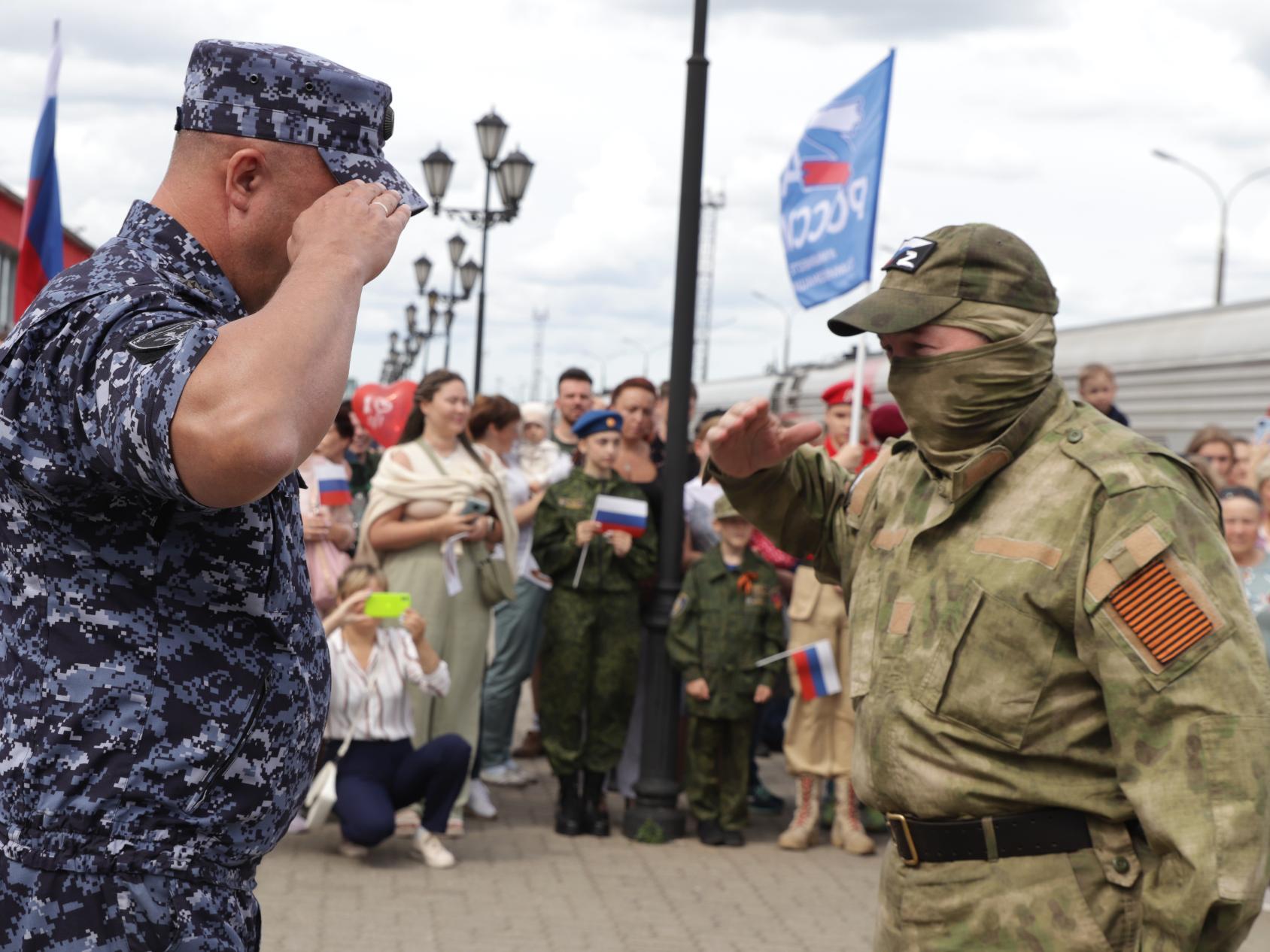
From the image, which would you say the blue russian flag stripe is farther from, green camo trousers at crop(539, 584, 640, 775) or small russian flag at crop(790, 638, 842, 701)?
green camo trousers at crop(539, 584, 640, 775)

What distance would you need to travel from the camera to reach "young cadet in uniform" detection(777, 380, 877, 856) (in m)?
8.34

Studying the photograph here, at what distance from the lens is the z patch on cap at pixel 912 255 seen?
3.24 metres

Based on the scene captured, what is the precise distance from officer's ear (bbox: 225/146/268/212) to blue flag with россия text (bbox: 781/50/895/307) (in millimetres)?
7726

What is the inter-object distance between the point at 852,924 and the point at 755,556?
221 centimetres

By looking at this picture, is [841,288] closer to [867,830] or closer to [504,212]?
[867,830]

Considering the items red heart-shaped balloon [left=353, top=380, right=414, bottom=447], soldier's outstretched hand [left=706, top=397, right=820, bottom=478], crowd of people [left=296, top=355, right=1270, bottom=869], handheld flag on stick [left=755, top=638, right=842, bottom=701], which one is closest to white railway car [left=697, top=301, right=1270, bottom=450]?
red heart-shaped balloon [left=353, top=380, right=414, bottom=447]

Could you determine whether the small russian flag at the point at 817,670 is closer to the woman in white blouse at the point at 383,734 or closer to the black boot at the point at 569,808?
the black boot at the point at 569,808

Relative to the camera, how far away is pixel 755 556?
8.46 m

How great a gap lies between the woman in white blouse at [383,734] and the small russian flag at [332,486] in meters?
0.83

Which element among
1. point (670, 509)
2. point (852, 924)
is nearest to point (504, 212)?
point (670, 509)

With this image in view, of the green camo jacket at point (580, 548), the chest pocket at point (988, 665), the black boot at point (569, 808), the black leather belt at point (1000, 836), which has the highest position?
the chest pocket at point (988, 665)

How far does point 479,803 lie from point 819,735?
6.24 feet

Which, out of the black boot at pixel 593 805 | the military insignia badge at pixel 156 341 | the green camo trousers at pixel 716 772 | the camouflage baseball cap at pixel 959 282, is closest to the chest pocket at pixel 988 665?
the camouflage baseball cap at pixel 959 282

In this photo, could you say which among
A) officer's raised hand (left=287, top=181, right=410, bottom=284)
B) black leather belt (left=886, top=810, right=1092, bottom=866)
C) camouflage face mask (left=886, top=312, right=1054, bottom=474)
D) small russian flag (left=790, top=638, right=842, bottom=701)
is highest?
officer's raised hand (left=287, top=181, right=410, bottom=284)
